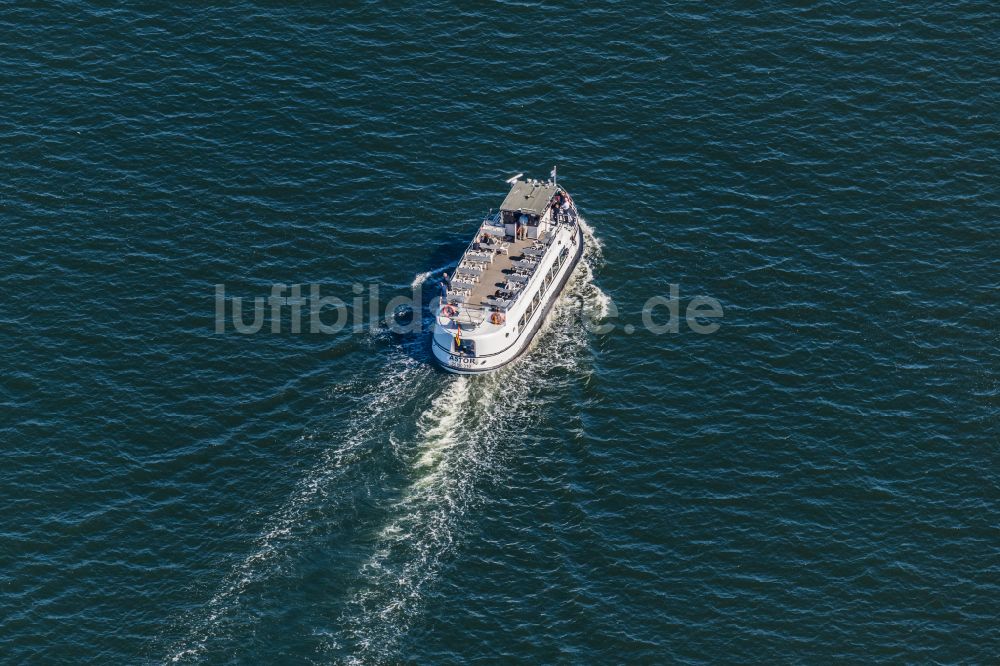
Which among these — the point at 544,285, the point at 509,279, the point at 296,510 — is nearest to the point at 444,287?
the point at 509,279

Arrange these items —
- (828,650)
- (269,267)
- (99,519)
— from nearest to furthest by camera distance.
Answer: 1. (828,650)
2. (99,519)
3. (269,267)

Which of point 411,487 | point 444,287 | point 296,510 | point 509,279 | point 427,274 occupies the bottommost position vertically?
point 296,510

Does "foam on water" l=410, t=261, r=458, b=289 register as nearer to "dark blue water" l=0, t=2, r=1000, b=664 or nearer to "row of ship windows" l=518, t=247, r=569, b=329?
Answer: "dark blue water" l=0, t=2, r=1000, b=664

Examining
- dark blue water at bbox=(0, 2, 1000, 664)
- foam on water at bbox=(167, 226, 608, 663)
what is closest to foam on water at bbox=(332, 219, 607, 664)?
foam on water at bbox=(167, 226, 608, 663)

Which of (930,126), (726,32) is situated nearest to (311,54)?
(726,32)

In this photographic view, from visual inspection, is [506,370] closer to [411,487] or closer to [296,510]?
[411,487]

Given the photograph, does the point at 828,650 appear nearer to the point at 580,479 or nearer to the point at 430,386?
the point at 580,479

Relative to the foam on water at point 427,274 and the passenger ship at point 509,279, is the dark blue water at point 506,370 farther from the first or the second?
the passenger ship at point 509,279
